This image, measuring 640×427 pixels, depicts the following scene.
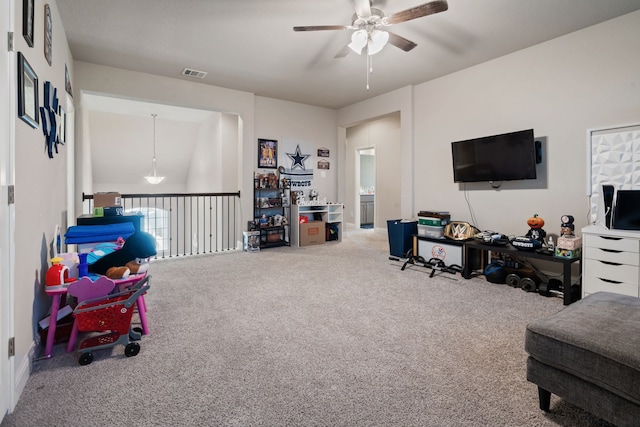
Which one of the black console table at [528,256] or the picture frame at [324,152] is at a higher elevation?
the picture frame at [324,152]

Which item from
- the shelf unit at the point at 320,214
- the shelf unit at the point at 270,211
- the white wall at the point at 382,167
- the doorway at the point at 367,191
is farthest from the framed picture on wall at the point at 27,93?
the doorway at the point at 367,191

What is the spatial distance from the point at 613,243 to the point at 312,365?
2654 millimetres

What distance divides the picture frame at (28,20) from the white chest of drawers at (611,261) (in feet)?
14.1

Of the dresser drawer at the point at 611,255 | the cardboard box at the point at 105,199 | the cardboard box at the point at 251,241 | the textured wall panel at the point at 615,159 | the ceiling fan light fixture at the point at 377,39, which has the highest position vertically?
the ceiling fan light fixture at the point at 377,39

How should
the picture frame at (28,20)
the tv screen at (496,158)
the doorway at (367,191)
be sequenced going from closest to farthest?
the picture frame at (28,20), the tv screen at (496,158), the doorway at (367,191)

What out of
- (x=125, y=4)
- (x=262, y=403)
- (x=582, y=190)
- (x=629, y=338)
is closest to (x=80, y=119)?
(x=125, y=4)

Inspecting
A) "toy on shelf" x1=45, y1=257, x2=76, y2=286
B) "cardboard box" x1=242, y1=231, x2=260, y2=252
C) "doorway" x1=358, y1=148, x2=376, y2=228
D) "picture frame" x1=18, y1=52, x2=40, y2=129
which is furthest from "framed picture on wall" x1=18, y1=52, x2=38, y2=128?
"doorway" x1=358, y1=148, x2=376, y2=228

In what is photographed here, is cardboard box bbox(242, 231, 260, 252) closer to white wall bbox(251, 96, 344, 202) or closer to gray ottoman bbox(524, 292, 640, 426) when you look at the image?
white wall bbox(251, 96, 344, 202)

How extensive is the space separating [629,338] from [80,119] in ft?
18.5

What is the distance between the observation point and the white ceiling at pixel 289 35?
114 inches

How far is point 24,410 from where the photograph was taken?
4.83 ft

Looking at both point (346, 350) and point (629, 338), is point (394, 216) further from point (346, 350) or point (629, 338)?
point (629, 338)

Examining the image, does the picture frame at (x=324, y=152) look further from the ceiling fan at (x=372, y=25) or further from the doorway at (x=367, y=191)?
the ceiling fan at (x=372, y=25)

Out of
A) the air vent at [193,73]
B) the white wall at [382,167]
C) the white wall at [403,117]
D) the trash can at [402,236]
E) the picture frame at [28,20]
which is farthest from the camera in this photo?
the white wall at [382,167]
